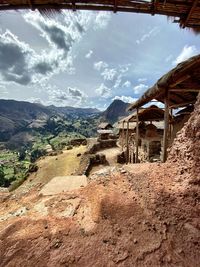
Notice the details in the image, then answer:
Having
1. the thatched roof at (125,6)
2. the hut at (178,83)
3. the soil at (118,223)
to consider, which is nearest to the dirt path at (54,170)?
the hut at (178,83)

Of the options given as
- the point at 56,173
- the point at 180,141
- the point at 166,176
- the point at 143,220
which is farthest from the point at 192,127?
the point at 56,173

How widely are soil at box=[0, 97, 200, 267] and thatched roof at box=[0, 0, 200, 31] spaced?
7.72ft

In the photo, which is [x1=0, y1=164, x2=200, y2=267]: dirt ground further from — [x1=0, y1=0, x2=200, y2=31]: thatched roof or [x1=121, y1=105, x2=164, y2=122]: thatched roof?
[x1=121, y1=105, x2=164, y2=122]: thatched roof

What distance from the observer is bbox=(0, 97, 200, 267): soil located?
252cm

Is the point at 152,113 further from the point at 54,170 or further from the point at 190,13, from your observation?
the point at 54,170

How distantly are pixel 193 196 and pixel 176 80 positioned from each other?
15.1ft

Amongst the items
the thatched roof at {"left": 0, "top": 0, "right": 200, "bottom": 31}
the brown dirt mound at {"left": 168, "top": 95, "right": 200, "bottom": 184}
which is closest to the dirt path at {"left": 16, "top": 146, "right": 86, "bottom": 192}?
the brown dirt mound at {"left": 168, "top": 95, "right": 200, "bottom": 184}

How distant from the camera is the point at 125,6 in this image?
2869mm

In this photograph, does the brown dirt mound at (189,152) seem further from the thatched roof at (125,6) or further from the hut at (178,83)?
the thatched roof at (125,6)

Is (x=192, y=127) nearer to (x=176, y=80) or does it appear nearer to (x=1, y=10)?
(x=176, y=80)

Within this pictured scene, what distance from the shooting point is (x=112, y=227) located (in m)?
3.07

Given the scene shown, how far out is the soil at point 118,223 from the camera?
2521mm

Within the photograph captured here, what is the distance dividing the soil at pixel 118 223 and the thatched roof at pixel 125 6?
7.72 feet

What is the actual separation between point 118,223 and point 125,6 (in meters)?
3.74
